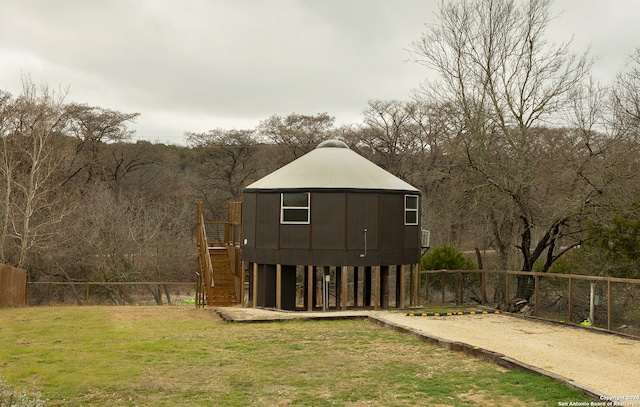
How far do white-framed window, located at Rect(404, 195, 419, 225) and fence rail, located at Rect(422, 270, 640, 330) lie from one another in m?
2.37

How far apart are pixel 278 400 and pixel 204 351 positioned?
347 cm

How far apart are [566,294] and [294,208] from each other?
801 centimetres

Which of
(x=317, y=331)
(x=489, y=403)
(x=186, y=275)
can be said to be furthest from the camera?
(x=186, y=275)

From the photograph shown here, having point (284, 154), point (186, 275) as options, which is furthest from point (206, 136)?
point (186, 275)

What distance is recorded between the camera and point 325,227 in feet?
57.4

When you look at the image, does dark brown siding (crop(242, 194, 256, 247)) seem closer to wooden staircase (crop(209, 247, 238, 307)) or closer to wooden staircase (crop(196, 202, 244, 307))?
wooden staircase (crop(196, 202, 244, 307))

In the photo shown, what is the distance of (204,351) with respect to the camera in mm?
10750

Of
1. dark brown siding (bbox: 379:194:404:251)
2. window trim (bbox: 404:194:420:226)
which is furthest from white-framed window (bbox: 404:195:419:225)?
dark brown siding (bbox: 379:194:404:251)

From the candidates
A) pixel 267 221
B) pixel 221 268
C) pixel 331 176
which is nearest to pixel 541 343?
pixel 331 176

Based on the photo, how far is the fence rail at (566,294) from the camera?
45.4 ft

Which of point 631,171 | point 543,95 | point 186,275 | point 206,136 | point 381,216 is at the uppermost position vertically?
point 206,136

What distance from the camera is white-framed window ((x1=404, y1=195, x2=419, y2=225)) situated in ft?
61.2

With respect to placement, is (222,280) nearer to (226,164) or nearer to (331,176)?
(331,176)

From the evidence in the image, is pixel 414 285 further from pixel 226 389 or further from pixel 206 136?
pixel 206 136
